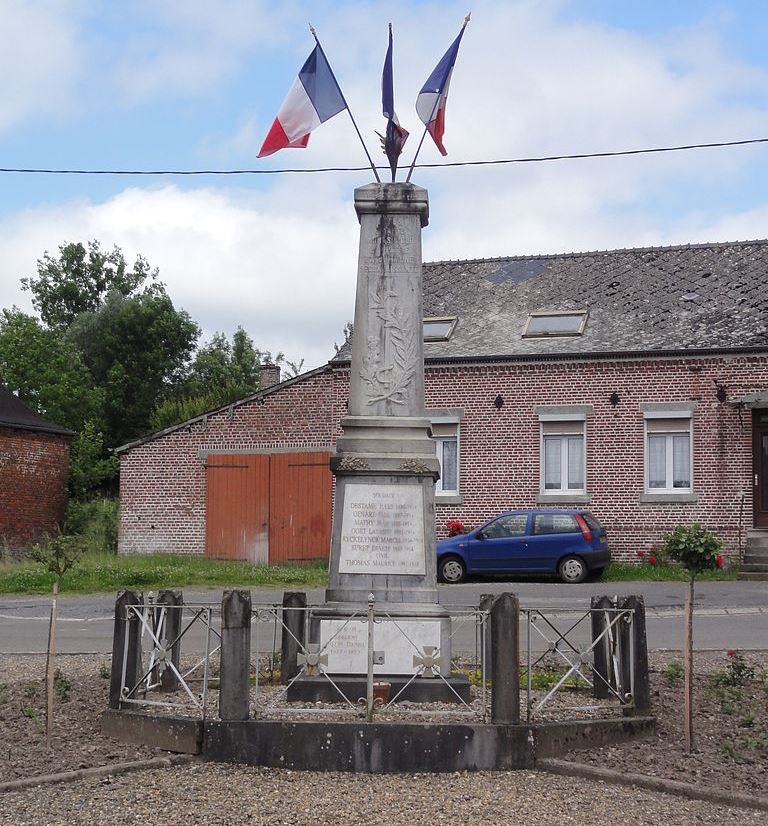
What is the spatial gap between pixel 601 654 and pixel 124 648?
3.53 m

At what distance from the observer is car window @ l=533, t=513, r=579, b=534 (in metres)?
21.2

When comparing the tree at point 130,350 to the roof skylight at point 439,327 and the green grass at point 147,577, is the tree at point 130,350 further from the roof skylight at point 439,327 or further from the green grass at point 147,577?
the green grass at point 147,577

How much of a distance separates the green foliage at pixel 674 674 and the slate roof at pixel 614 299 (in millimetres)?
13545

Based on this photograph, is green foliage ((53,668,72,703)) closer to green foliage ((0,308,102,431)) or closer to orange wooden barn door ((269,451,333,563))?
orange wooden barn door ((269,451,333,563))

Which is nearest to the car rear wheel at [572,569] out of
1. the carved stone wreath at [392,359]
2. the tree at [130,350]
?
the carved stone wreath at [392,359]

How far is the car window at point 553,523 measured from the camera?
21.2m

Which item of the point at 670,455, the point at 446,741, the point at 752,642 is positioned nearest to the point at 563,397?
the point at 670,455

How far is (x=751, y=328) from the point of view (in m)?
23.4

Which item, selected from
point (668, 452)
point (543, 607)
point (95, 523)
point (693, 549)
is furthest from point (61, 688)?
point (95, 523)

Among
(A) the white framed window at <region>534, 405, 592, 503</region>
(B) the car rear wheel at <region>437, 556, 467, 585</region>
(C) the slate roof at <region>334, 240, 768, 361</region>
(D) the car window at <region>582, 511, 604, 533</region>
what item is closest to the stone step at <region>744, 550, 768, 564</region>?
(D) the car window at <region>582, 511, 604, 533</region>

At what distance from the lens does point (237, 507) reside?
25797mm

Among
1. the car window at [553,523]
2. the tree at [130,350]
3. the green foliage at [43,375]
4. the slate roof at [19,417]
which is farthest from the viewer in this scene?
the tree at [130,350]

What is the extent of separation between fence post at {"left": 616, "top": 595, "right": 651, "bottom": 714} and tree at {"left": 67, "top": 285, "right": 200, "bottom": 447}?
39.4 metres

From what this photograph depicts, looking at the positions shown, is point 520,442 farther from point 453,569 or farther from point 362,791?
point 362,791
